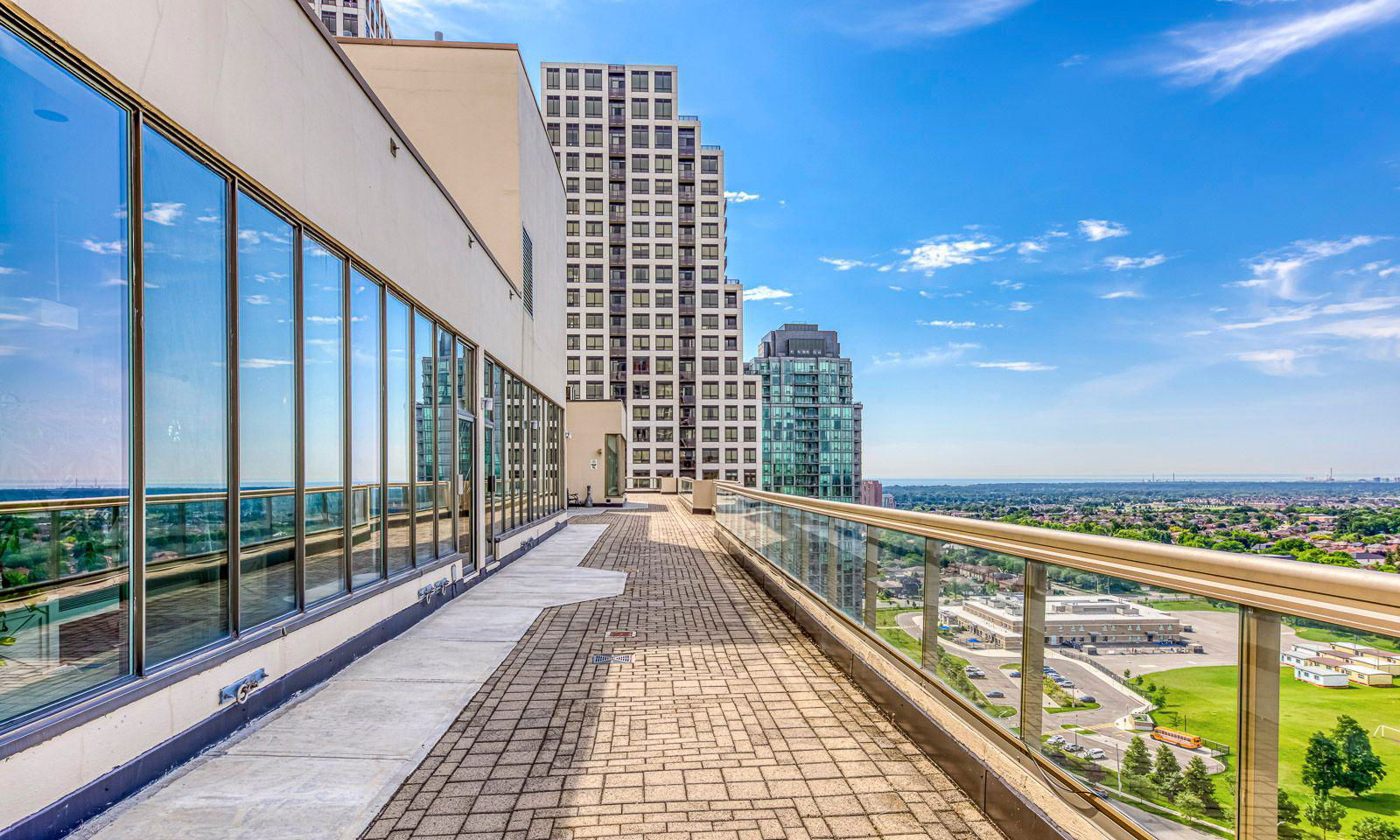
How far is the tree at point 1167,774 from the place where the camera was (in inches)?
91.3

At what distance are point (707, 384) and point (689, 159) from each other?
2253 centimetres

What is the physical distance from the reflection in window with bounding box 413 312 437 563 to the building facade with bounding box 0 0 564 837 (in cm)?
62

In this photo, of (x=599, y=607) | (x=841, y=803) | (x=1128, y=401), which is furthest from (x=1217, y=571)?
(x=1128, y=401)

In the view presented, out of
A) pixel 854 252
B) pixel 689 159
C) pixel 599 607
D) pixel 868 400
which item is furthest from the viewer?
pixel 854 252

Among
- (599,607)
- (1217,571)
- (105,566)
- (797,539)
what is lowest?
(599,607)

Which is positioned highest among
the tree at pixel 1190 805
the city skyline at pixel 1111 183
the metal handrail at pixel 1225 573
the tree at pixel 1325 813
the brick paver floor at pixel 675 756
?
the city skyline at pixel 1111 183

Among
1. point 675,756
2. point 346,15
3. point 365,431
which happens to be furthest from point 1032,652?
point 346,15

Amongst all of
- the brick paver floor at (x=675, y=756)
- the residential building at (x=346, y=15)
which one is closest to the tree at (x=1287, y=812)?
the brick paver floor at (x=675, y=756)

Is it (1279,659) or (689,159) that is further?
(689,159)

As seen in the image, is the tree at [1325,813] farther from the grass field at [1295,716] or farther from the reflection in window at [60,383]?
the reflection in window at [60,383]

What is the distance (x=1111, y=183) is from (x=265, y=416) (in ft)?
233

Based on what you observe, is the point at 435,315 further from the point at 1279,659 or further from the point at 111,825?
the point at 1279,659

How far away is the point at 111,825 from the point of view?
329cm

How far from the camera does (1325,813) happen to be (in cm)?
181
